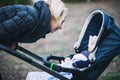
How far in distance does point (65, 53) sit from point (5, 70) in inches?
44.0

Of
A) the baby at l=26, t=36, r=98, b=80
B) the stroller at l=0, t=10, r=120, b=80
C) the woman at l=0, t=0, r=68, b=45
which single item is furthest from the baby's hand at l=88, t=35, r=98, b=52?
the woman at l=0, t=0, r=68, b=45

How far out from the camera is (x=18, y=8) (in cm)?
327

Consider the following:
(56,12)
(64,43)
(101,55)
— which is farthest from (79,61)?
(64,43)

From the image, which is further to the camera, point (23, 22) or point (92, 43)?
point (92, 43)

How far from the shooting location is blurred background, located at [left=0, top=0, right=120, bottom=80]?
5.26 metres

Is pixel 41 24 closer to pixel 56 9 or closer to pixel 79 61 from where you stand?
pixel 56 9

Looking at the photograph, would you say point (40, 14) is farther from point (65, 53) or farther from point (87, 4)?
point (87, 4)

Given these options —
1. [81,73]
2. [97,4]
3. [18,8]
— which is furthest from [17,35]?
[97,4]

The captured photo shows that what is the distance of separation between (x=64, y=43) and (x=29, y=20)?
366 centimetres

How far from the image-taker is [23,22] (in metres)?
3.18

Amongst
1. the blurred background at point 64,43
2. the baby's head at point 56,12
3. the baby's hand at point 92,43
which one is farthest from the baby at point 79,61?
the blurred background at point 64,43

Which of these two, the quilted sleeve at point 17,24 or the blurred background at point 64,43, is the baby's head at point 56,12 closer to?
the quilted sleeve at point 17,24

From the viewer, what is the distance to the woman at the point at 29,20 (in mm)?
3178

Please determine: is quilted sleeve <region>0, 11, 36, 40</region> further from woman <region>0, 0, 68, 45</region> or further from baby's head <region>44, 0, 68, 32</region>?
baby's head <region>44, 0, 68, 32</region>
